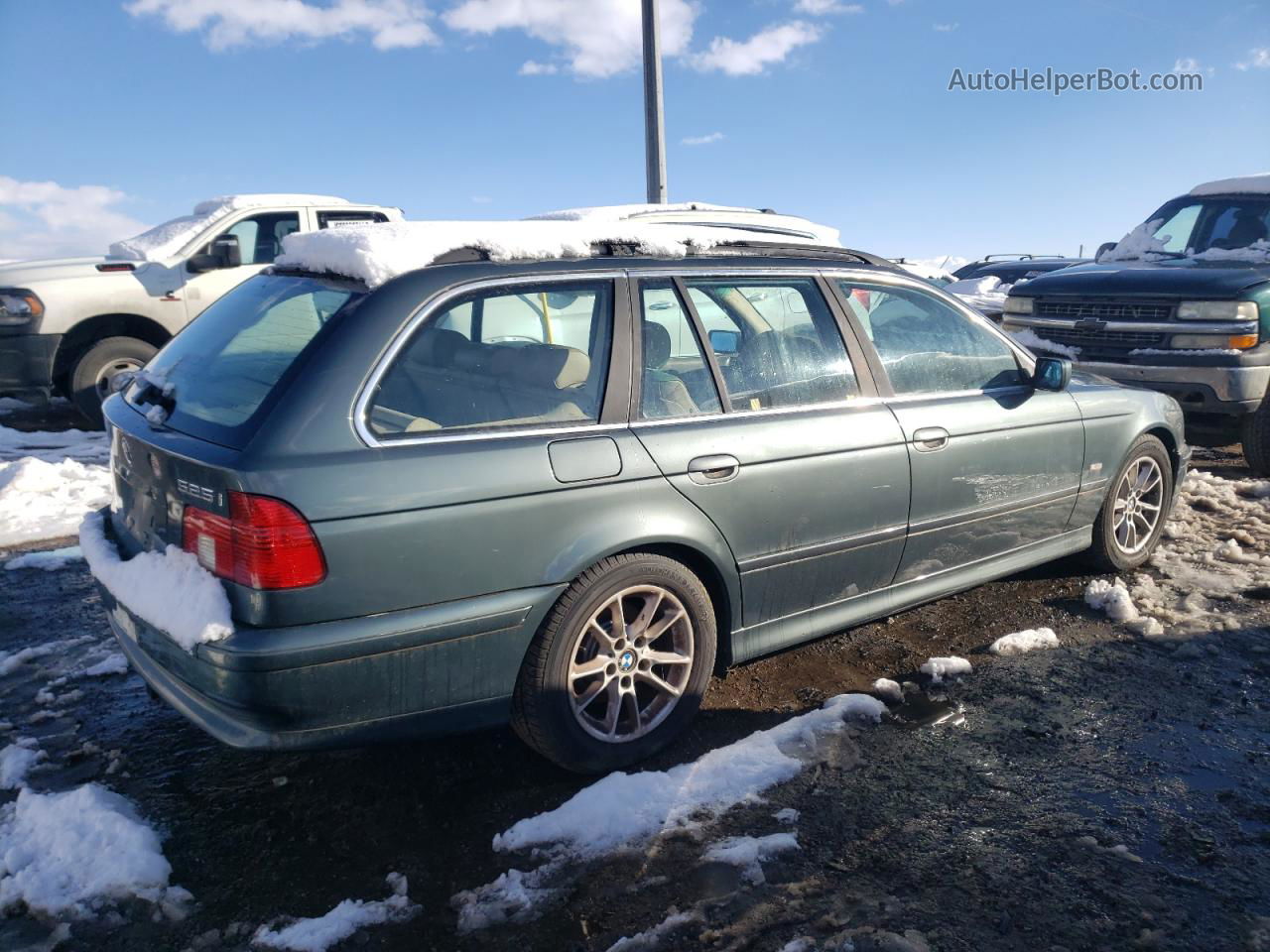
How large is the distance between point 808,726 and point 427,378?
173 centimetres

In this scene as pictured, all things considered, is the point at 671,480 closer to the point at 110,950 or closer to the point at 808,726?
the point at 808,726

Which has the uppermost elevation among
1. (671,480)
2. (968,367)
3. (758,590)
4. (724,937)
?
(968,367)

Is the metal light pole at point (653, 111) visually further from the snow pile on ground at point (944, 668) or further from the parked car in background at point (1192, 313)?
the snow pile on ground at point (944, 668)

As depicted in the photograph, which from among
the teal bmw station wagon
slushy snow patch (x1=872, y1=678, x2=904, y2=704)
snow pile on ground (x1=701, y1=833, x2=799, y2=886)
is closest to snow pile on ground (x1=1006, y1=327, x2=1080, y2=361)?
the teal bmw station wagon

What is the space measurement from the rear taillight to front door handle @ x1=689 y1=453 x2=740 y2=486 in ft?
3.94

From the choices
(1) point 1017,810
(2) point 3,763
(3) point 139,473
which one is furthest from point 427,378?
(1) point 1017,810

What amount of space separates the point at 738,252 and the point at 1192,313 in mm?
4799

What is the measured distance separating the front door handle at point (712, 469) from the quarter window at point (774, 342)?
25 cm

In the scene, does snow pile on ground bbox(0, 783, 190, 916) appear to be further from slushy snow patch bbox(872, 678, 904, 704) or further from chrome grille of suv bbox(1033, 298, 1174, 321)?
chrome grille of suv bbox(1033, 298, 1174, 321)

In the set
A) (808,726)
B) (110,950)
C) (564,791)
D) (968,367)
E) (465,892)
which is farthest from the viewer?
(968,367)

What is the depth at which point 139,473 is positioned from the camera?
2893 mm

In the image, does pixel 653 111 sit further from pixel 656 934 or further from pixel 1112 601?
pixel 656 934

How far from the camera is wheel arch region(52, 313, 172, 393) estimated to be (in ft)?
26.9

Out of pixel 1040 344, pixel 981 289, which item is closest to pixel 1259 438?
pixel 1040 344
